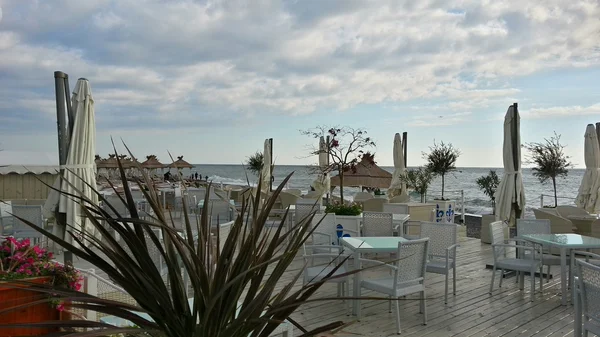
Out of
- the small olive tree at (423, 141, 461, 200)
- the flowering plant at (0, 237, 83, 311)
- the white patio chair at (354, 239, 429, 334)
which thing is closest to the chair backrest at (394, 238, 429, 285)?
the white patio chair at (354, 239, 429, 334)

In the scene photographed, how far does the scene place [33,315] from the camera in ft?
7.48

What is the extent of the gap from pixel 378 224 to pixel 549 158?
291 inches

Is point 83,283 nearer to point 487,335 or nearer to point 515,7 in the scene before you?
point 487,335

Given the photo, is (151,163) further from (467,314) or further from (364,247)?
(467,314)

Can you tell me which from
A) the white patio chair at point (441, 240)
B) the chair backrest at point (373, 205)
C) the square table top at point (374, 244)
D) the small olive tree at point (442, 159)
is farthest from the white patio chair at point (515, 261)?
the small olive tree at point (442, 159)

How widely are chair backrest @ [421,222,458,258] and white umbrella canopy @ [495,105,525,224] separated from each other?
240 cm

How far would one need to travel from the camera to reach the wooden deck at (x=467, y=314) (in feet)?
12.5

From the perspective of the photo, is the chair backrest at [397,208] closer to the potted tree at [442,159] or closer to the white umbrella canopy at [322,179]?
the white umbrella canopy at [322,179]

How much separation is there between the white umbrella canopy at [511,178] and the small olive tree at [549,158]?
16.3ft

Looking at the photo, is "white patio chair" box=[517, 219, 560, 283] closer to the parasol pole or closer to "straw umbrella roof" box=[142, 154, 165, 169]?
the parasol pole

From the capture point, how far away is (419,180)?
11109 millimetres

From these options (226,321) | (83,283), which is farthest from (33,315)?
(226,321)

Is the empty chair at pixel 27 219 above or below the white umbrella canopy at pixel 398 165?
below

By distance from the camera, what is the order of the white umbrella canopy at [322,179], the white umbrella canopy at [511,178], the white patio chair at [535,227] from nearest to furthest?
the white patio chair at [535,227] → the white umbrella canopy at [511,178] → the white umbrella canopy at [322,179]
